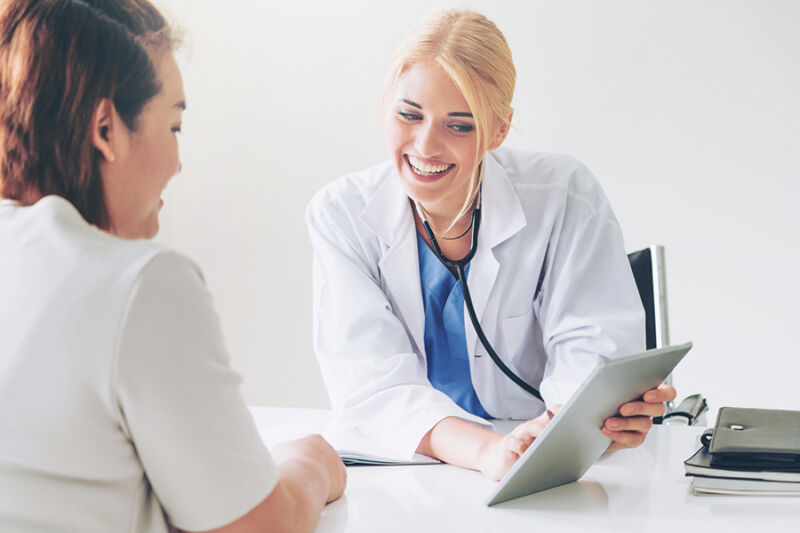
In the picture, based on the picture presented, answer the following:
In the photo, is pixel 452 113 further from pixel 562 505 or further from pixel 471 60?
pixel 562 505

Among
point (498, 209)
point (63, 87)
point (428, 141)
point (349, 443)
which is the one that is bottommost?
point (349, 443)

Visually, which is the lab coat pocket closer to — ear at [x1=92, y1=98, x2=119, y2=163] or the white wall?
ear at [x1=92, y1=98, x2=119, y2=163]

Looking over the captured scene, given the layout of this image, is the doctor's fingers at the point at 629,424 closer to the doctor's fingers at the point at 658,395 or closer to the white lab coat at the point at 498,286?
the doctor's fingers at the point at 658,395

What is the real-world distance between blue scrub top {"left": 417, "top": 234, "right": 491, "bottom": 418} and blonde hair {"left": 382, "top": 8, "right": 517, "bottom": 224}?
0.17 meters

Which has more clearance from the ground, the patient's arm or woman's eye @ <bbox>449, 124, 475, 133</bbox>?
woman's eye @ <bbox>449, 124, 475, 133</bbox>

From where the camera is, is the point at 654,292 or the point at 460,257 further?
the point at 654,292

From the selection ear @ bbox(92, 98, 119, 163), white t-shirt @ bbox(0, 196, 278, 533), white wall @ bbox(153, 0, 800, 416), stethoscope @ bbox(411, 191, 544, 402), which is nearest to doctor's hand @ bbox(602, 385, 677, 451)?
stethoscope @ bbox(411, 191, 544, 402)

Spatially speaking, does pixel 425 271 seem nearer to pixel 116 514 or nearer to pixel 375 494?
pixel 375 494

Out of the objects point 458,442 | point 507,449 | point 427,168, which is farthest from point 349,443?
point 427,168

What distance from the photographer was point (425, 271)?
5.35 feet

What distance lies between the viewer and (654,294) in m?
1.87

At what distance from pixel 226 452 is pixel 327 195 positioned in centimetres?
99

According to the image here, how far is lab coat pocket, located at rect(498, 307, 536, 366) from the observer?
1574 mm

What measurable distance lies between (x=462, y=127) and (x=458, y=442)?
582 mm
